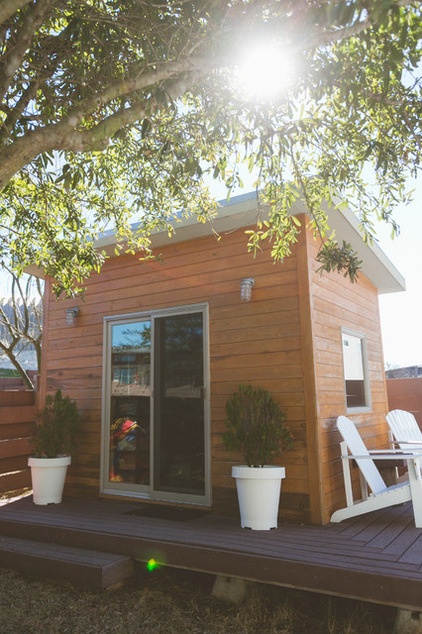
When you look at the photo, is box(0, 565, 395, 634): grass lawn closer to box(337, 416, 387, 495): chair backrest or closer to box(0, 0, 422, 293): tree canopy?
box(337, 416, 387, 495): chair backrest

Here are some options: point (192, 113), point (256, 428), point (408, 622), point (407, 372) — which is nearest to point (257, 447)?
point (256, 428)

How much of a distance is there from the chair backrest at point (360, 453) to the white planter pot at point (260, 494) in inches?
26.7

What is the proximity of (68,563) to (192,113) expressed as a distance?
341 cm

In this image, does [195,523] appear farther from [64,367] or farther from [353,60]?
[353,60]

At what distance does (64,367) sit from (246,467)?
2893 millimetres

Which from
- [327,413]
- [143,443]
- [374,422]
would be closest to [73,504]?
[143,443]

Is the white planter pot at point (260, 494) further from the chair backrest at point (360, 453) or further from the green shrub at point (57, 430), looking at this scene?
the green shrub at point (57, 430)

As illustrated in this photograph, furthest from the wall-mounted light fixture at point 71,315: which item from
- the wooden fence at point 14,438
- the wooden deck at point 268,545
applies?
the wooden deck at point 268,545

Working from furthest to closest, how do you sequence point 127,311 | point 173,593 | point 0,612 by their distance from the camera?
point 127,311, point 173,593, point 0,612

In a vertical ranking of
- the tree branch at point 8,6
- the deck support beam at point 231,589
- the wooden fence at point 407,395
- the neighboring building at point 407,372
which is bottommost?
the deck support beam at point 231,589

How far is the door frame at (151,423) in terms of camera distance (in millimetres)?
4742

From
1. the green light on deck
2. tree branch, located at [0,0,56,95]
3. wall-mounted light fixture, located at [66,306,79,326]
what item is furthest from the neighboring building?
tree branch, located at [0,0,56,95]

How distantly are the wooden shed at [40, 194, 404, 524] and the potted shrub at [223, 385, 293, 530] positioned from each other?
239mm

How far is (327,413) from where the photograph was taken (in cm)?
445
